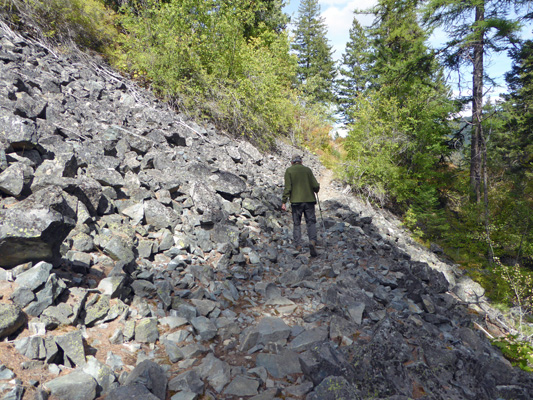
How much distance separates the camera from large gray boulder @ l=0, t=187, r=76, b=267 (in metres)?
3.34

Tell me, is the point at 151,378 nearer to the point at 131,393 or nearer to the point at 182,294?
the point at 131,393

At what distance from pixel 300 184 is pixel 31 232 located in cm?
514

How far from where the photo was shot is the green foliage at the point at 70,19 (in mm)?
11547

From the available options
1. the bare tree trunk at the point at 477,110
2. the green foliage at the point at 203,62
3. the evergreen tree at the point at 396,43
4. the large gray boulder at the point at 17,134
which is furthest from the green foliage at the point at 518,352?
the evergreen tree at the point at 396,43

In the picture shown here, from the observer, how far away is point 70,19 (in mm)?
12938

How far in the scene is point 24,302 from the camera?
122 inches

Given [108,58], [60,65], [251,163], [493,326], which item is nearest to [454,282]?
[493,326]

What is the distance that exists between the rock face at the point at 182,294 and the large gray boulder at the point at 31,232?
0.02 meters

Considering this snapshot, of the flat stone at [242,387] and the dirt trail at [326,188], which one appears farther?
the dirt trail at [326,188]

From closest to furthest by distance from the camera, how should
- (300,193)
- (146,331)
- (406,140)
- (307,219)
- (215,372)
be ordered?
1. (215,372)
2. (146,331)
3. (300,193)
4. (307,219)
5. (406,140)

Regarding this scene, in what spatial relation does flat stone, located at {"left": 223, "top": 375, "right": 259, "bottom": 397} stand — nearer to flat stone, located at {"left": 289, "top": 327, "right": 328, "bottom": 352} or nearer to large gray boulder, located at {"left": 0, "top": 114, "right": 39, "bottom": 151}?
flat stone, located at {"left": 289, "top": 327, "right": 328, "bottom": 352}

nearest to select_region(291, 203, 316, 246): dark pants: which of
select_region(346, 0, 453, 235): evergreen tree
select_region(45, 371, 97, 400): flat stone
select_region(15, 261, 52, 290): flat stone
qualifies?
select_region(15, 261, 52, 290): flat stone

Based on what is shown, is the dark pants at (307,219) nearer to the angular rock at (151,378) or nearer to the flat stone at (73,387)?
the angular rock at (151,378)

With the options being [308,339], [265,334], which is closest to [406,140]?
[308,339]
